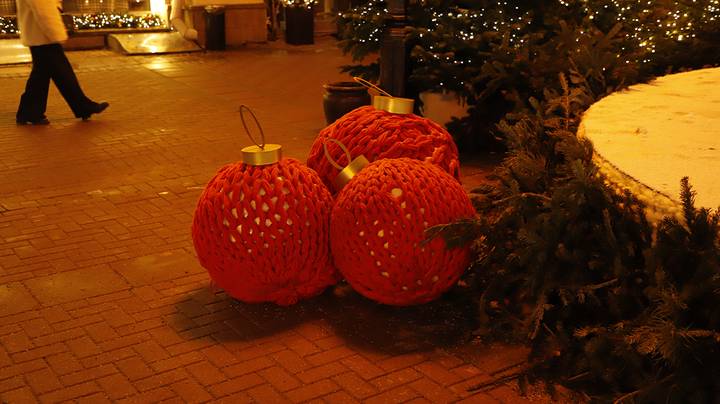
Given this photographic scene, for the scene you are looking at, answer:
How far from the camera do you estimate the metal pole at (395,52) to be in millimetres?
7480

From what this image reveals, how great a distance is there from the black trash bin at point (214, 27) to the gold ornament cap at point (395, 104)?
1112 centimetres

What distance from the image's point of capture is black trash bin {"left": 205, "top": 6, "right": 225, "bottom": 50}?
1546 centimetres

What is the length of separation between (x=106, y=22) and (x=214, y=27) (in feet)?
7.92

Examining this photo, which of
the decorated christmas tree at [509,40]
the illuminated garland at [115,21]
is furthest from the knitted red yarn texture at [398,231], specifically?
the illuminated garland at [115,21]

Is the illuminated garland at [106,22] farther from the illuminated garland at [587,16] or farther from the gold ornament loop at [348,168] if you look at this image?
the gold ornament loop at [348,168]

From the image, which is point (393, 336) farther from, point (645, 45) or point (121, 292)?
point (645, 45)

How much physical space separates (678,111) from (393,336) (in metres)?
2.09

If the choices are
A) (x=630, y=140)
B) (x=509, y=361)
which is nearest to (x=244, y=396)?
(x=509, y=361)

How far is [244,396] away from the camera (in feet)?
12.2

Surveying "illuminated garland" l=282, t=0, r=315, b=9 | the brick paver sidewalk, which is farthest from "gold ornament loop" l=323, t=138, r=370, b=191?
"illuminated garland" l=282, t=0, r=315, b=9

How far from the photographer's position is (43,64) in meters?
9.38

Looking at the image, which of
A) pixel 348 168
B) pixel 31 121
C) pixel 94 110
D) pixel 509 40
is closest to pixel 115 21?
pixel 94 110

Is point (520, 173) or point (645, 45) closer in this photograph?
point (520, 173)

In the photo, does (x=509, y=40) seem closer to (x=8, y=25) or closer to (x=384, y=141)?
(x=384, y=141)
